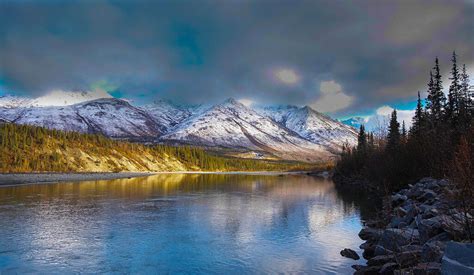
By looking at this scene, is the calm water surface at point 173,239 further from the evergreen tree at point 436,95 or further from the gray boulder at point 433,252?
the evergreen tree at point 436,95

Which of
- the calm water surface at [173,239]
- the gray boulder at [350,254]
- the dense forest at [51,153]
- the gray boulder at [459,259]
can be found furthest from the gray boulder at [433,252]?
the dense forest at [51,153]

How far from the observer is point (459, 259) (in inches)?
509

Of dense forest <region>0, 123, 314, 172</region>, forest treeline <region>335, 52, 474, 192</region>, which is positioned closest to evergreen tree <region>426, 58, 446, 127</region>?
forest treeline <region>335, 52, 474, 192</region>

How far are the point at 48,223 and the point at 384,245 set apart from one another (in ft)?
92.7

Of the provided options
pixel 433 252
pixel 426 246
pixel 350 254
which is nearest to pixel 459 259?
pixel 433 252

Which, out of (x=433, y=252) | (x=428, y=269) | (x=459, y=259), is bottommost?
(x=428, y=269)

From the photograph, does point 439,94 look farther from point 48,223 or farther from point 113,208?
point 48,223

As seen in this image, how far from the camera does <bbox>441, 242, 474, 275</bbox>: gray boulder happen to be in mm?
12438

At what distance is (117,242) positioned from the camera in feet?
94.0

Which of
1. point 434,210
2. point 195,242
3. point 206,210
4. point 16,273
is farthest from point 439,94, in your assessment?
point 16,273

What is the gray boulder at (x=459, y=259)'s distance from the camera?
40.8ft

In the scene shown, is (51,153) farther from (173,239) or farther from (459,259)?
(459,259)

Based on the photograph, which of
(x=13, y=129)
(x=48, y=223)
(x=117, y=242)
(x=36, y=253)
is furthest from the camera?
(x=13, y=129)

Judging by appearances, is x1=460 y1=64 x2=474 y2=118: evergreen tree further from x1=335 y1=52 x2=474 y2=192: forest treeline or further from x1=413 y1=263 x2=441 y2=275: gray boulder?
x1=413 y1=263 x2=441 y2=275: gray boulder
